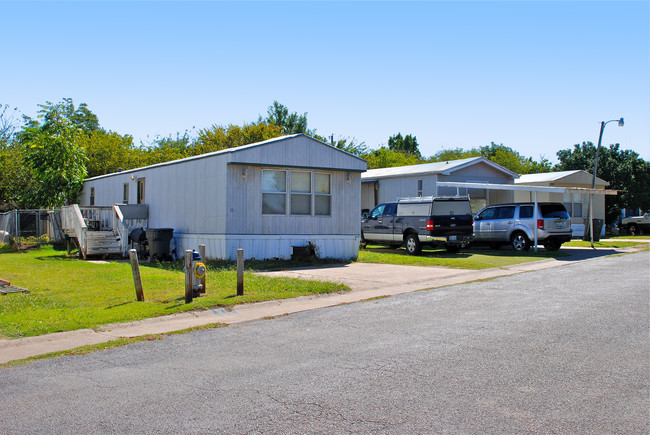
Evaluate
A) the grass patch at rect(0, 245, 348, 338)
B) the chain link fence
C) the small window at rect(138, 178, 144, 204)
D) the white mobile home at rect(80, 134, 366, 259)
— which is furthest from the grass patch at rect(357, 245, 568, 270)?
the chain link fence

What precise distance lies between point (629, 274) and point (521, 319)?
724 centimetres

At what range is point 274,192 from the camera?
55.3 feet

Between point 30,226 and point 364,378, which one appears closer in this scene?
point 364,378

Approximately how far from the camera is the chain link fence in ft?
76.8

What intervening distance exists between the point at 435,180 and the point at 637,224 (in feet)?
65.1

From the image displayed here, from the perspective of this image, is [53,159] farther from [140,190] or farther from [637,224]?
[637,224]

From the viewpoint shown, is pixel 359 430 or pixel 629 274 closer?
pixel 359 430

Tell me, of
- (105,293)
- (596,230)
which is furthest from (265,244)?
(596,230)

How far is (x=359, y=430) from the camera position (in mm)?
4195

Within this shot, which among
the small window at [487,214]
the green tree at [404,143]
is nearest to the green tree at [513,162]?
the green tree at [404,143]

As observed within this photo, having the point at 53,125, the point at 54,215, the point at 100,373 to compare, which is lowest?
the point at 100,373

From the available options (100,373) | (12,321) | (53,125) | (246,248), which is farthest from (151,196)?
(100,373)

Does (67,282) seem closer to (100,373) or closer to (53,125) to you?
(100,373)

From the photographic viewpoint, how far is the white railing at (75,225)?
1811 centimetres
